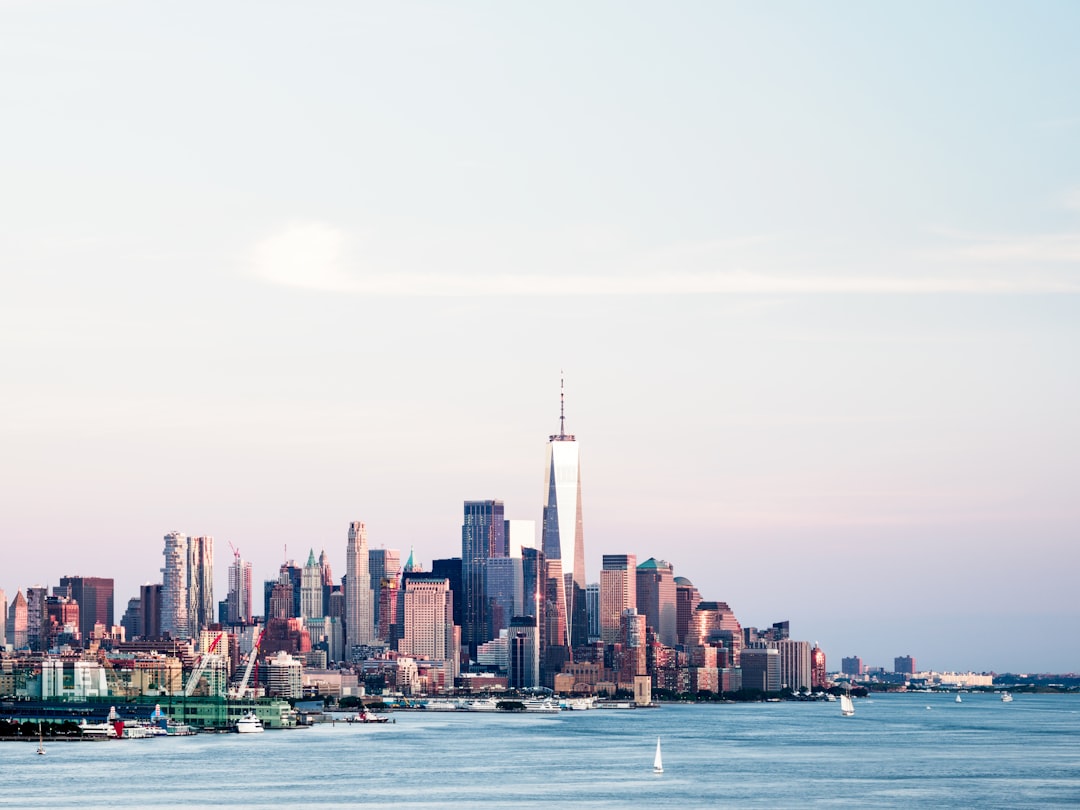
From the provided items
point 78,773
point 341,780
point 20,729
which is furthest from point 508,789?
point 20,729

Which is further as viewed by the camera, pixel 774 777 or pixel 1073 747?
pixel 1073 747

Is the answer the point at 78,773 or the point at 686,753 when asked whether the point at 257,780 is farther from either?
the point at 686,753

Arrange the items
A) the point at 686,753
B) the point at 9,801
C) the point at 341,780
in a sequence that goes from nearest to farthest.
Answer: the point at 9,801 < the point at 341,780 < the point at 686,753

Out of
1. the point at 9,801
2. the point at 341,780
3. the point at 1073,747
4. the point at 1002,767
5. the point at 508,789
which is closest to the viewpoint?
the point at 9,801

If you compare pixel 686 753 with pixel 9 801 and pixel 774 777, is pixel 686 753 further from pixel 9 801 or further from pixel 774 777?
pixel 9 801

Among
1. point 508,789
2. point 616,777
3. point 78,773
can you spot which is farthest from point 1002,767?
point 78,773

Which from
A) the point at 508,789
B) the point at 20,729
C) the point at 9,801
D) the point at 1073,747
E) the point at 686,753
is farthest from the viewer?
the point at 20,729
